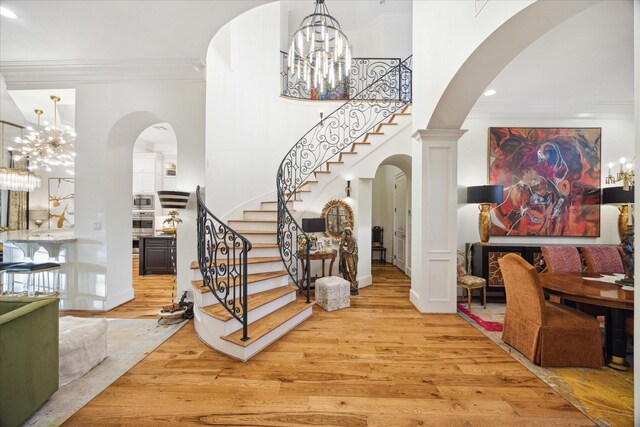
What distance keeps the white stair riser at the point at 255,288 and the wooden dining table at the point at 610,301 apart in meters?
3.19

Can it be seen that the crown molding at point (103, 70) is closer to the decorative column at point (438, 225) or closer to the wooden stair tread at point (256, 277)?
the wooden stair tread at point (256, 277)

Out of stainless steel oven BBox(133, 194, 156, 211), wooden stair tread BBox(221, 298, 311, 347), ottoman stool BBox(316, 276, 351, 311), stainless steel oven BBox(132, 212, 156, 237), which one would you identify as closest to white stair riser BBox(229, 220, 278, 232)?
ottoman stool BBox(316, 276, 351, 311)

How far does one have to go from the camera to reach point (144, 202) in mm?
8133

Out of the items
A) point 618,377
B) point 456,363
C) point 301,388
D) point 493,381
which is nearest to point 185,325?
point 301,388

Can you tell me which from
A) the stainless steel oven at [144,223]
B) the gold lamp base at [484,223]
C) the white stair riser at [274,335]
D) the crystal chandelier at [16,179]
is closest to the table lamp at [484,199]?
the gold lamp base at [484,223]

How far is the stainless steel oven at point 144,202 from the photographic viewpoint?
809cm

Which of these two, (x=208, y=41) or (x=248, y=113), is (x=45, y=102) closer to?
(x=248, y=113)

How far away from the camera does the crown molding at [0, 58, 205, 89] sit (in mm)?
3895

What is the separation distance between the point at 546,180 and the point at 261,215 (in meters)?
5.44

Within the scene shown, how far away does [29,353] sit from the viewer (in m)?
1.93

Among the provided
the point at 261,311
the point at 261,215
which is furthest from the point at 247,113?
the point at 261,311

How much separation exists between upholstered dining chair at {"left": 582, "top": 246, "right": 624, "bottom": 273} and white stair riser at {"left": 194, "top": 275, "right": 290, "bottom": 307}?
169 inches

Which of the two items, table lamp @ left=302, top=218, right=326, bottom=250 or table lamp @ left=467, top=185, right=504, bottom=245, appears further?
table lamp @ left=467, top=185, right=504, bottom=245

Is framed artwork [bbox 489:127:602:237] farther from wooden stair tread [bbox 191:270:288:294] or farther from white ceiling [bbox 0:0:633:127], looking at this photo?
wooden stair tread [bbox 191:270:288:294]
